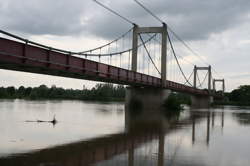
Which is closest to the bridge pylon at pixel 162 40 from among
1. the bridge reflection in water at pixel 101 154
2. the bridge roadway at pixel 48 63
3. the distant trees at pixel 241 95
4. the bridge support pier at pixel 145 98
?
the bridge support pier at pixel 145 98

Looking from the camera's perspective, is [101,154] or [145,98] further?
[145,98]

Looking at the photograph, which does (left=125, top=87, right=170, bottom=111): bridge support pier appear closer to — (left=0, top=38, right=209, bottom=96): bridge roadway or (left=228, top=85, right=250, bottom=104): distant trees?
(left=0, top=38, right=209, bottom=96): bridge roadway

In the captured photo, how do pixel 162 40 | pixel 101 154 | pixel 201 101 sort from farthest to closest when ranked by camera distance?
pixel 201 101 → pixel 162 40 → pixel 101 154

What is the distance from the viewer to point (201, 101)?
12162 cm

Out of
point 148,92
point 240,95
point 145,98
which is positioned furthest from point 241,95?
point 145,98

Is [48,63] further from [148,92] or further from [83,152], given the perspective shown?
[148,92]

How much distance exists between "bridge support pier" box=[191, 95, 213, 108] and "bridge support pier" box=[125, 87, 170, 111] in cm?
5261

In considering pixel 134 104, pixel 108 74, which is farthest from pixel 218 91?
pixel 108 74

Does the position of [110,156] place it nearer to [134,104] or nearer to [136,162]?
[136,162]

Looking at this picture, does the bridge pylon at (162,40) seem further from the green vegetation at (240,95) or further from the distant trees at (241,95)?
the distant trees at (241,95)

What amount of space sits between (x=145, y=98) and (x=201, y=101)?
63.6 metres

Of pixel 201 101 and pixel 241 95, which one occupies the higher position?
pixel 241 95

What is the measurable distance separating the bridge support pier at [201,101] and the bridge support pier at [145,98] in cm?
5261

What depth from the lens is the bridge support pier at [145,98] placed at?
200ft
